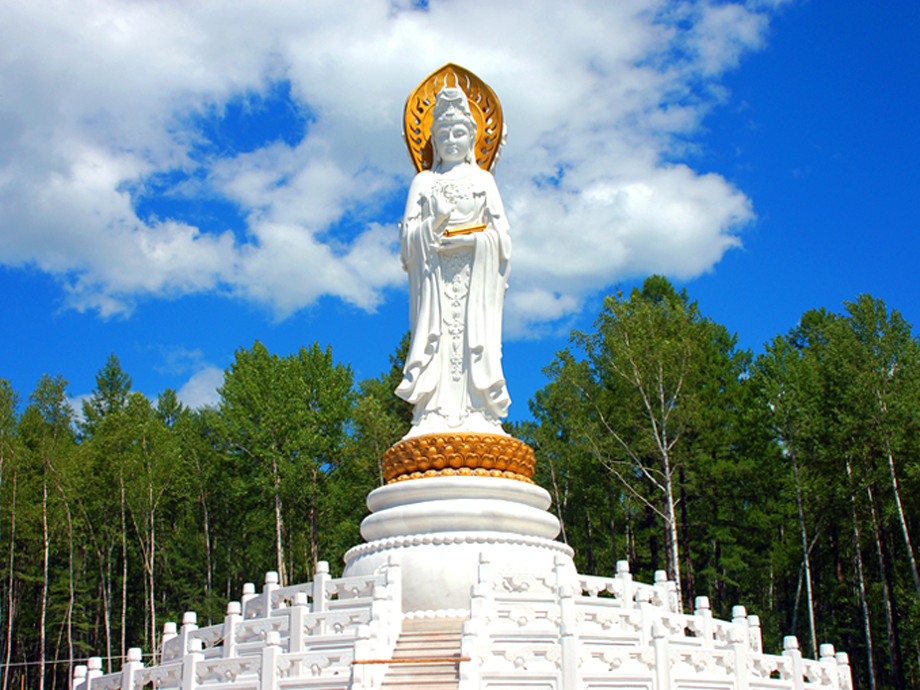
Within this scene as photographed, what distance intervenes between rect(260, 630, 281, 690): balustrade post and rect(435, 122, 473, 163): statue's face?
312 inches

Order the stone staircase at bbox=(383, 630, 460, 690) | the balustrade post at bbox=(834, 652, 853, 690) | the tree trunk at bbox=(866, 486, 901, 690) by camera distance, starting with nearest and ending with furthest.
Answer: the stone staircase at bbox=(383, 630, 460, 690) < the balustrade post at bbox=(834, 652, 853, 690) < the tree trunk at bbox=(866, 486, 901, 690)

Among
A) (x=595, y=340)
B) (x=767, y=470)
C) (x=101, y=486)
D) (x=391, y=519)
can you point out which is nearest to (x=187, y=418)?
(x=101, y=486)

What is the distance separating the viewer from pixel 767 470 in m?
23.0

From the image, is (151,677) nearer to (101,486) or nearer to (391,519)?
(391,519)

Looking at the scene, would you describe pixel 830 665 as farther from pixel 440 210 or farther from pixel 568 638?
pixel 440 210

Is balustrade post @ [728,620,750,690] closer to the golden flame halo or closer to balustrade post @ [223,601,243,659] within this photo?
balustrade post @ [223,601,243,659]

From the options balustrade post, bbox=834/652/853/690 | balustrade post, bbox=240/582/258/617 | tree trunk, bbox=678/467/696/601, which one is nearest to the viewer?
balustrade post, bbox=834/652/853/690

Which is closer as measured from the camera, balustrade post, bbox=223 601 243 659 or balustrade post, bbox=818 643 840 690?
balustrade post, bbox=223 601 243 659

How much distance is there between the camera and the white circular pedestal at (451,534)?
934 cm

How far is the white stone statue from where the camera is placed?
452 inches

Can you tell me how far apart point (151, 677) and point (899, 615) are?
17317mm

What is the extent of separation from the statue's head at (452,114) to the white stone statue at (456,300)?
0.68 meters

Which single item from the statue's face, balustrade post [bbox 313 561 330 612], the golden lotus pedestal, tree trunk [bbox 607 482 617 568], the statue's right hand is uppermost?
the statue's face

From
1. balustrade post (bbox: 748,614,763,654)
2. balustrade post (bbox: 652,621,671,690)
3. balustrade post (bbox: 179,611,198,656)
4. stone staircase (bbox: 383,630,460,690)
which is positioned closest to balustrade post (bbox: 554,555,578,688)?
balustrade post (bbox: 652,621,671,690)
